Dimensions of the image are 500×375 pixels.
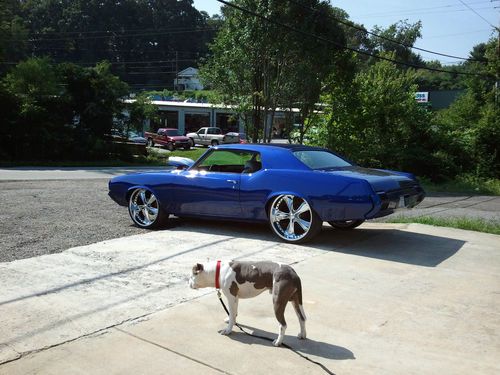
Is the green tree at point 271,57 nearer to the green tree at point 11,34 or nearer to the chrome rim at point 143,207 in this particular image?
the chrome rim at point 143,207

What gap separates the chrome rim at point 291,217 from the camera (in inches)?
253

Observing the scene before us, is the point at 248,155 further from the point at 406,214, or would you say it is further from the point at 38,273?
the point at 406,214

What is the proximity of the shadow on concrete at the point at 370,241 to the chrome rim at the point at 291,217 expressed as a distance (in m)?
0.19

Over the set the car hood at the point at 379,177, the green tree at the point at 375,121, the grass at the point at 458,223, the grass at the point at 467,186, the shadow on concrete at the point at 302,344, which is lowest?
the shadow on concrete at the point at 302,344

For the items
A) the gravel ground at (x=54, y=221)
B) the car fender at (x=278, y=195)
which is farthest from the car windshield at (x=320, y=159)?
the gravel ground at (x=54, y=221)

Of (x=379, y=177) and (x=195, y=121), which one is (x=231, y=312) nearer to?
(x=379, y=177)

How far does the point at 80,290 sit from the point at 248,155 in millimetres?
3336

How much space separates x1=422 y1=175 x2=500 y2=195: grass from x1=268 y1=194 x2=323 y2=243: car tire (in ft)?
31.7

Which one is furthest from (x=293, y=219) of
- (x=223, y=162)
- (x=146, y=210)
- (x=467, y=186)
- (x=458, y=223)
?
(x=467, y=186)

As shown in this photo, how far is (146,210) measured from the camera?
7.56 metres

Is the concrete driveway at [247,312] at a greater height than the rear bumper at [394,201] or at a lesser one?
lesser

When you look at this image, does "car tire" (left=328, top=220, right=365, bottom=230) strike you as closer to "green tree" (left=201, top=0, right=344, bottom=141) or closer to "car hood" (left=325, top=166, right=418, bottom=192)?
"car hood" (left=325, top=166, right=418, bottom=192)

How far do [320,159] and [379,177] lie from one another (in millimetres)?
903

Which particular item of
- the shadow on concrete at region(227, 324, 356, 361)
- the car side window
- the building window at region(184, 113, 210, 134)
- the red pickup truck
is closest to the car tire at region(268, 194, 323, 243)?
the car side window
